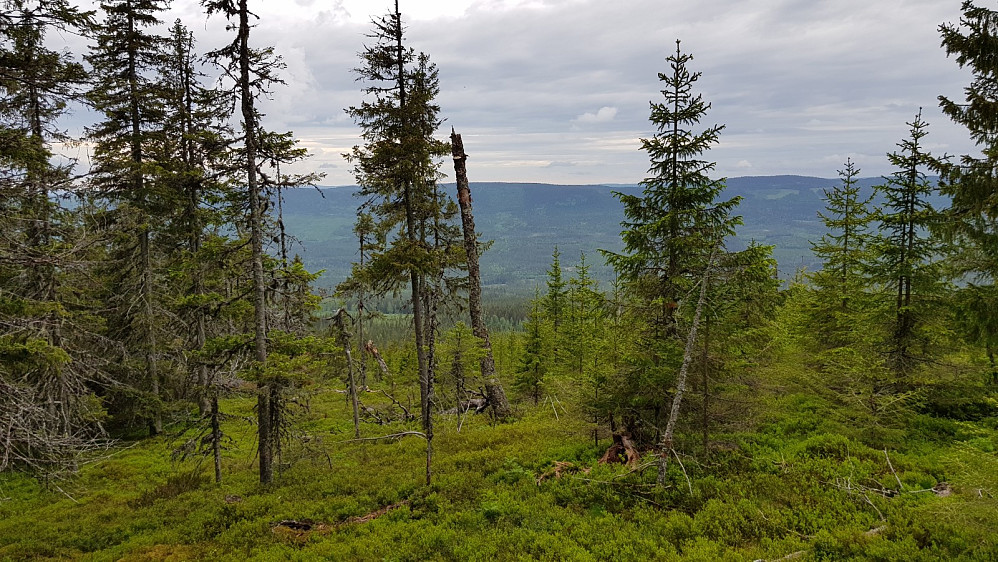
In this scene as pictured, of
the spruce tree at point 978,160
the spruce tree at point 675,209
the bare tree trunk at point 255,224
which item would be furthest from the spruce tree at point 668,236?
the bare tree trunk at point 255,224

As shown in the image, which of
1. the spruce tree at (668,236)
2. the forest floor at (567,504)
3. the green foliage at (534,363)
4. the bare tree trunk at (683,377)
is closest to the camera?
the forest floor at (567,504)

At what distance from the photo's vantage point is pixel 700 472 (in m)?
10.9

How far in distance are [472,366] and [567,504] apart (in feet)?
23.0

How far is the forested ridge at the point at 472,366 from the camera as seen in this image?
27.7 feet

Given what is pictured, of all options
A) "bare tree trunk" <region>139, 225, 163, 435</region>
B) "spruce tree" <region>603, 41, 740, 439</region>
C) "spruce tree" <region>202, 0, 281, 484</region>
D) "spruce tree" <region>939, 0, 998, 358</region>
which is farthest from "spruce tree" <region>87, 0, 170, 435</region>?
"spruce tree" <region>939, 0, 998, 358</region>

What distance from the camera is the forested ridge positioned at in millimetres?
8438

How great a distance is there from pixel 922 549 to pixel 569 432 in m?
8.74

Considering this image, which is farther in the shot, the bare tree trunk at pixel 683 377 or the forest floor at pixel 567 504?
the bare tree trunk at pixel 683 377

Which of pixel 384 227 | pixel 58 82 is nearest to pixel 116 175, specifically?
pixel 384 227

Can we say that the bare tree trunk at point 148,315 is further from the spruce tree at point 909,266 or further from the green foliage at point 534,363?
the spruce tree at point 909,266

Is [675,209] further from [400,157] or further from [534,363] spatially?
[534,363]

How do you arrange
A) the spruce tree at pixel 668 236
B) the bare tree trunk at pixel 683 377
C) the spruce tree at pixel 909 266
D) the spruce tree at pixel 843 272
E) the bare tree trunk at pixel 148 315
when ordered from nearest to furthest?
the bare tree trunk at pixel 683 377
the spruce tree at pixel 668 236
the spruce tree at pixel 909 266
the spruce tree at pixel 843 272
the bare tree trunk at pixel 148 315

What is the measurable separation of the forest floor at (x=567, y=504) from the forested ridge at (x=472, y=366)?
76 millimetres

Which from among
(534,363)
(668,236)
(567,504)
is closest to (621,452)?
(567,504)
